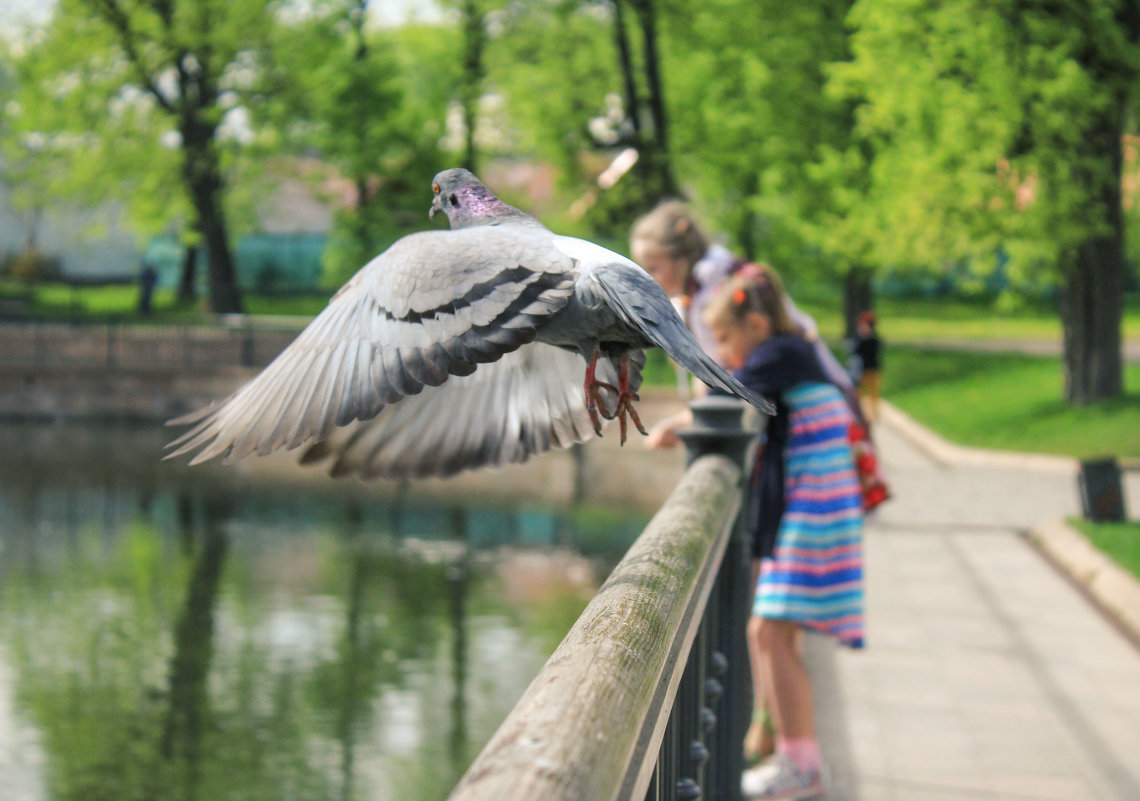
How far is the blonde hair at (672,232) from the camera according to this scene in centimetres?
408

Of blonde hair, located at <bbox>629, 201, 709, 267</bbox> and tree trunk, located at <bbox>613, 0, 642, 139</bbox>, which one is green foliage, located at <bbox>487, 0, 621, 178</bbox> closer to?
tree trunk, located at <bbox>613, 0, 642, 139</bbox>

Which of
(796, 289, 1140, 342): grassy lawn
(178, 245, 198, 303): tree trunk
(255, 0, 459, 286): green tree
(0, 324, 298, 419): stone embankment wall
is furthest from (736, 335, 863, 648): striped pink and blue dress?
(178, 245, 198, 303): tree trunk

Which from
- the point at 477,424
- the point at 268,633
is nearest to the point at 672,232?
the point at 477,424

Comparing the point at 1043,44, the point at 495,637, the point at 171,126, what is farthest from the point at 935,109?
the point at 171,126

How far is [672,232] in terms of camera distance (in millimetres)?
4117

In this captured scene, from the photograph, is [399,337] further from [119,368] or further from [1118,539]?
[119,368]

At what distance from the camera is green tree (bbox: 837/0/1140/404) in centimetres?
1443

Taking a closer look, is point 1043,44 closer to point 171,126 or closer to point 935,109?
point 935,109

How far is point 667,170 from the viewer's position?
26766mm

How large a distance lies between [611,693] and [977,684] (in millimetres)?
4912

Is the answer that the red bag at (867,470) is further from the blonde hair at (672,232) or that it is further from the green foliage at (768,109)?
the green foliage at (768,109)

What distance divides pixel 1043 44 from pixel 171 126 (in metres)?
19.7

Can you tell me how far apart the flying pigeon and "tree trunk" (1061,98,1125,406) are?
15989 mm

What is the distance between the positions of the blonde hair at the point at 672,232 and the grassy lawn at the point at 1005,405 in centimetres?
1214
